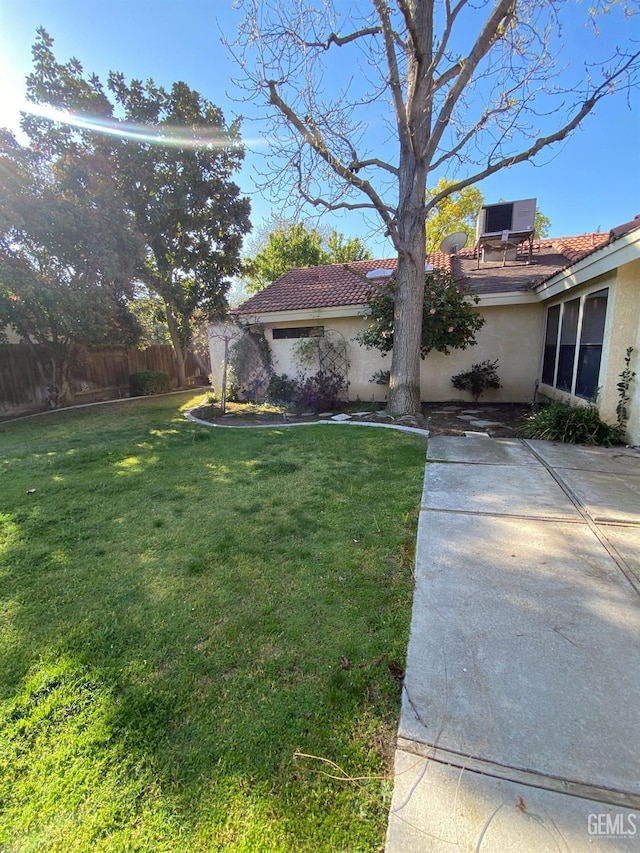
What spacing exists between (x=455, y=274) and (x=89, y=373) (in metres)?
11.9

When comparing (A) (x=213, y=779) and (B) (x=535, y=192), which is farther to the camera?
(B) (x=535, y=192)

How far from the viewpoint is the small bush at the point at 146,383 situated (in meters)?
13.3

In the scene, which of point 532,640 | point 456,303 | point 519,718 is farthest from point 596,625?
point 456,303

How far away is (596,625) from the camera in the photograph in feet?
6.43

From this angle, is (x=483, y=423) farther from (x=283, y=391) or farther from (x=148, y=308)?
(x=148, y=308)

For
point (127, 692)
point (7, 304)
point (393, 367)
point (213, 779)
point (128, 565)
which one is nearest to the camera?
point (213, 779)

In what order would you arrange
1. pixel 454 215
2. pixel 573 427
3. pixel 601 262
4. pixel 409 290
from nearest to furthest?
pixel 601 262 < pixel 573 427 < pixel 409 290 < pixel 454 215

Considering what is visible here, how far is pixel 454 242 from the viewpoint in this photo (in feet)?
34.4

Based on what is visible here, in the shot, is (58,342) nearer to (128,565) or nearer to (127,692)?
(128,565)

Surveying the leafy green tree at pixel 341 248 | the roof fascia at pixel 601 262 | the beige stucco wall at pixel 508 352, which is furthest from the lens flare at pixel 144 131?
the leafy green tree at pixel 341 248

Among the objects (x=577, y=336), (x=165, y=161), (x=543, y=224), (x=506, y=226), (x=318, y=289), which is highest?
(x=543, y=224)

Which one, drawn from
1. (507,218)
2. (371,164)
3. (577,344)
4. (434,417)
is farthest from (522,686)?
(507,218)

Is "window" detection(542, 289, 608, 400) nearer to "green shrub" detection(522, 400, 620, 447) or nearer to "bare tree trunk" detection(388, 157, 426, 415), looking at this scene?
"green shrub" detection(522, 400, 620, 447)

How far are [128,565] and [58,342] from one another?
10056mm
